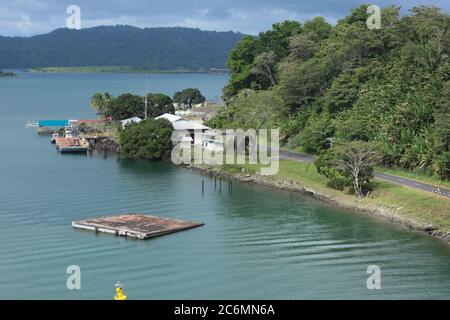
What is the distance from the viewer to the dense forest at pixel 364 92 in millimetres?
74250

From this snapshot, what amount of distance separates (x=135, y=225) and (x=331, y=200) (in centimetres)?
2070

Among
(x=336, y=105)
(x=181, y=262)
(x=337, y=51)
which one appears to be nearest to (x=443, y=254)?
(x=181, y=262)

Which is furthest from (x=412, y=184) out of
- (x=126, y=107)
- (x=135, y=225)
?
(x=126, y=107)

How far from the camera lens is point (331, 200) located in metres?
68.7

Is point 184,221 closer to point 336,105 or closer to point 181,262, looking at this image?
point 181,262

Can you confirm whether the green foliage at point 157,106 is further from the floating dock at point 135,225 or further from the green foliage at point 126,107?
the floating dock at point 135,225

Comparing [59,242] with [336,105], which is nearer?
[59,242]

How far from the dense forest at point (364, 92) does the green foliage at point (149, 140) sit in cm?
881

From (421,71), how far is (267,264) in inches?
1762

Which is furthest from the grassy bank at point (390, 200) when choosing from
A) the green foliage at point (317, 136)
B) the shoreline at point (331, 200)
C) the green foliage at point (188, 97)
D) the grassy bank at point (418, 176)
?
the green foliage at point (188, 97)

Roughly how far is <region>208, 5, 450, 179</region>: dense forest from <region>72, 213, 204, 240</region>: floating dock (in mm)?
19932

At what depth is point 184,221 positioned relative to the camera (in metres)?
60.2

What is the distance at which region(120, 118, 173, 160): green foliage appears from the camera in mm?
93562

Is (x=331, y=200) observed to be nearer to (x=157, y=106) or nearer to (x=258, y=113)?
(x=258, y=113)
